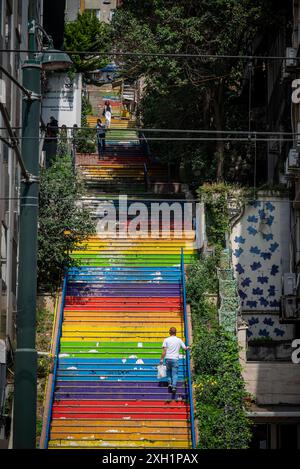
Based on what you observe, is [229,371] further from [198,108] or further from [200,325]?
[198,108]

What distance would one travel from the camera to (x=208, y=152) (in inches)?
1534

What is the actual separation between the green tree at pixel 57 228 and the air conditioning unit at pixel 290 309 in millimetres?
5426

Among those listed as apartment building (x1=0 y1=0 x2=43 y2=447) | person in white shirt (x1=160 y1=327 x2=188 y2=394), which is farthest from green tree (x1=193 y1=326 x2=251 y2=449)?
apartment building (x1=0 y1=0 x2=43 y2=447)

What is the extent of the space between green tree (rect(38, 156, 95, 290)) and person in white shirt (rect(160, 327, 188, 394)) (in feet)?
17.7

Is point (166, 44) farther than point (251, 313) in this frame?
Yes

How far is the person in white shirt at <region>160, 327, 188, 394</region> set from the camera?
26.1 m

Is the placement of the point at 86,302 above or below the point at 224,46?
below

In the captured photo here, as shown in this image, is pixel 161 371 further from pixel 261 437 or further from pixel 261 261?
pixel 261 261

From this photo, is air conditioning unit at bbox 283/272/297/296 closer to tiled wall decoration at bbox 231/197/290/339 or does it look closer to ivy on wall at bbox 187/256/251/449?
tiled wall decoration at bbox 231/197/290/339

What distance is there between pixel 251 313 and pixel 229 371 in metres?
6.56

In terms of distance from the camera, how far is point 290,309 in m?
31.0

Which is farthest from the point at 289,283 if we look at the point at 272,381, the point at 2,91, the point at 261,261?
the point at 2,91
